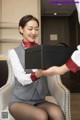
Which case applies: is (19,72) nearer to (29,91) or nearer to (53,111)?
(29,91)

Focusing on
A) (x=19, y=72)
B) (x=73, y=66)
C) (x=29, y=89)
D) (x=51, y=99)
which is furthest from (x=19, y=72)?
(x=73, y=66)

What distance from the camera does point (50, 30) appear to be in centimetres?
652

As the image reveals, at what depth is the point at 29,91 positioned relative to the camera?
64.4 inches

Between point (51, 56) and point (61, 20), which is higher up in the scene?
point (61, 20)

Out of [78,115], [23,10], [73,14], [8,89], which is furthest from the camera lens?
[73,14]

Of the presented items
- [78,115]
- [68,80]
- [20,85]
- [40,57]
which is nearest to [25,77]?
[20,85]

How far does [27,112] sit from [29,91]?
188mm

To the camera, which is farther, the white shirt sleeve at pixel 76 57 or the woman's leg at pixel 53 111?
the woman's leg at pixel 53 111

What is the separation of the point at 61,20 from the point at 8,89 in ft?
16.6

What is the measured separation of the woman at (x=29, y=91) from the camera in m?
1.49

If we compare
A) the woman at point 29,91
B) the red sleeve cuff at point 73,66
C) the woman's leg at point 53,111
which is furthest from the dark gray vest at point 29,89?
the red sleeve cuff at point 73,66

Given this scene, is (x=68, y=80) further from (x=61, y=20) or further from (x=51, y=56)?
(x=51, y=56)

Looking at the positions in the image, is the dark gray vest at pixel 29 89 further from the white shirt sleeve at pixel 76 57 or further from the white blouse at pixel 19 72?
the white shirt sleeve at pixel 76 57

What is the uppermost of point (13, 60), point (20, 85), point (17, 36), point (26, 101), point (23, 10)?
point (23, 10)
